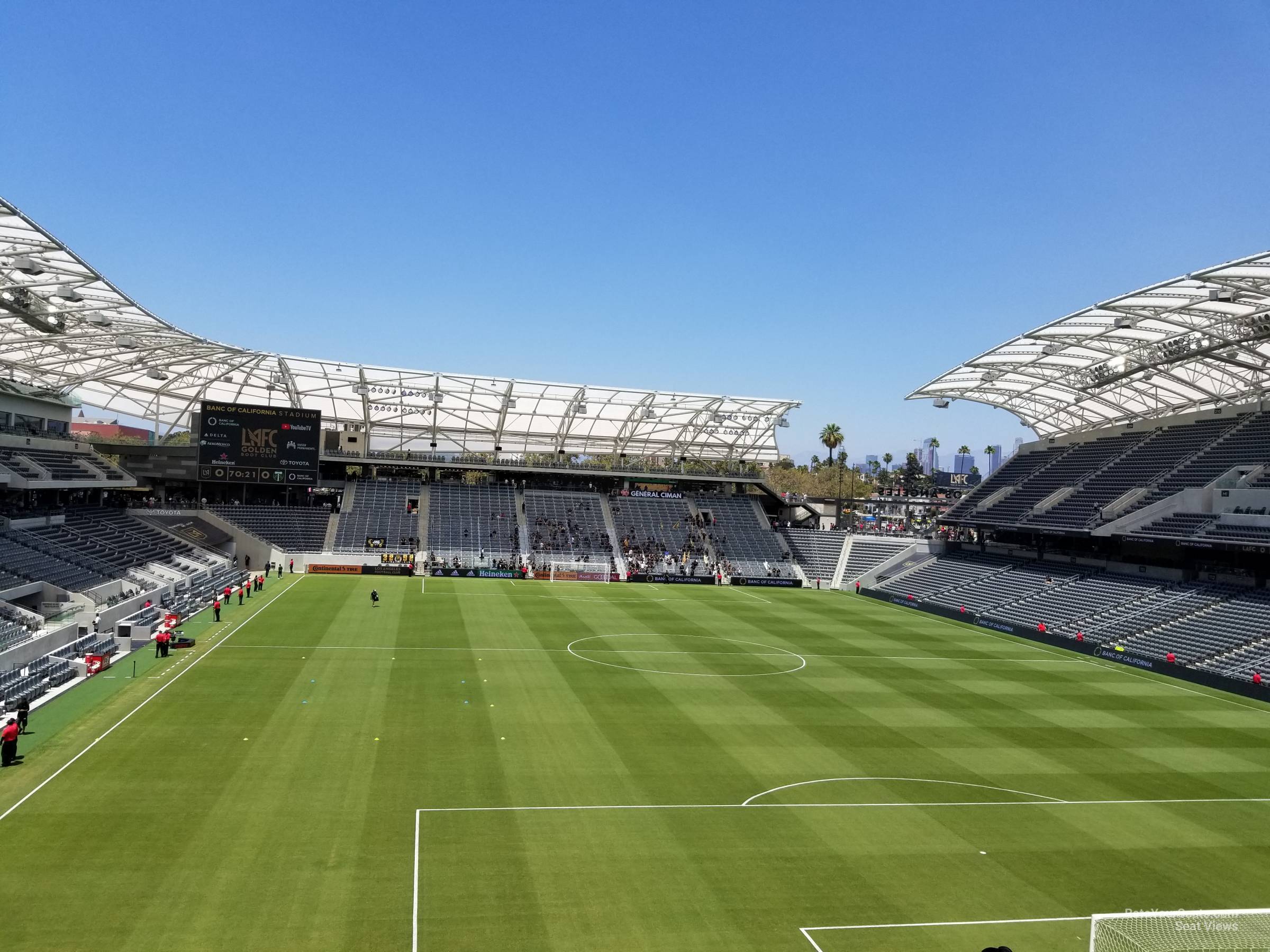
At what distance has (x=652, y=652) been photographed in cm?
3494

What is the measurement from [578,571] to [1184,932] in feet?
170

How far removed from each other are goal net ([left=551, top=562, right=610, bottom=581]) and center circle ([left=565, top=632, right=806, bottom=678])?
22906 millimetres

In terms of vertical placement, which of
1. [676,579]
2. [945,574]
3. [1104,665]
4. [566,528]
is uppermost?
[566,528]

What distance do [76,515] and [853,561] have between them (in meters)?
49.8

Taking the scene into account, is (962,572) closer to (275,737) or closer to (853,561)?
(853,561)

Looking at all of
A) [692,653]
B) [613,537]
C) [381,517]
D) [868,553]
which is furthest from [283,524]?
[868,553]

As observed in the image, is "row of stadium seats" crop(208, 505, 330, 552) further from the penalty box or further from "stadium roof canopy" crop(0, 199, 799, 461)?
the penalty box

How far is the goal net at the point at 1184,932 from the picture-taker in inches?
464

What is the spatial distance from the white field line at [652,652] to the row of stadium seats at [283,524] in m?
29.8

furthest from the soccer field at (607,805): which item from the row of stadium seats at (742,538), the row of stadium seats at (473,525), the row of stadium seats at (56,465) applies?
the row of stadium seats at (742,538)

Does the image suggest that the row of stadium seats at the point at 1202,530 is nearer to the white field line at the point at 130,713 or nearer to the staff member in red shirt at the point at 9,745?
the white field line at the point at 130,713

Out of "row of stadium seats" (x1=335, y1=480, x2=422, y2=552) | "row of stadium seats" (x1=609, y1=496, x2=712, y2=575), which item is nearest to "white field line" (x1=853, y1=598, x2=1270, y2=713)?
"row of stadium seats" (x1=609, y1=496, x2=712, y2=575)

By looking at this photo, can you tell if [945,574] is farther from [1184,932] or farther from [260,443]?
[1184,932]

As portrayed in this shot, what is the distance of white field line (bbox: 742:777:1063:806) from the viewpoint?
19.4 meters
